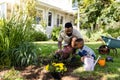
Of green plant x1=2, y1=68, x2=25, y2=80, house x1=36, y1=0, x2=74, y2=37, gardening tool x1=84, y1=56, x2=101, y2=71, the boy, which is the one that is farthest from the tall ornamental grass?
house x1=36, y1=0, x2=74, y2=37

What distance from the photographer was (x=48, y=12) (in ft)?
88.1

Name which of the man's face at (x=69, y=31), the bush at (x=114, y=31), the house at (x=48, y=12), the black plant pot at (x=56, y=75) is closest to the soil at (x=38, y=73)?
the black plant pot at (x=56, y=75)

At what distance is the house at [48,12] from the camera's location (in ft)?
74.1

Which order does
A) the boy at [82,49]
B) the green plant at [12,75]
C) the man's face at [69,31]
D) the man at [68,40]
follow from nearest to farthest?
the green plant at [12,75]
the boy at [82,49]
the man at [68,40]
the man's face at [69,31]

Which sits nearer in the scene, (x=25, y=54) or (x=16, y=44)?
(x=25, y=54)

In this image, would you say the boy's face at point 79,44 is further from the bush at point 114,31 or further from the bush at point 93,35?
the bush at point 114,31

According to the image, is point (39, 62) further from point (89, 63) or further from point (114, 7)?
point (114, 7)

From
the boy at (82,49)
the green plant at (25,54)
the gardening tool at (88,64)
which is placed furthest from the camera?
the boy at (82,49)

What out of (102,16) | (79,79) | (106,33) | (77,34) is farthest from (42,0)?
(79,79)

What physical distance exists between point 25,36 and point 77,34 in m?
1.75

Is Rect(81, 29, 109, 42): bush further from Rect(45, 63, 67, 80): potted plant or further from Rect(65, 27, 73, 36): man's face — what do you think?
Rect(45, 63, 67, 80): potted plant

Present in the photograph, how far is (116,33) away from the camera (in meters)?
25.1

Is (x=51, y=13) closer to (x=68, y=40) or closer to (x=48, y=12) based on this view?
(x=48, y=12)

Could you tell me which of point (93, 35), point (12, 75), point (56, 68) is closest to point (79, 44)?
point (56, 68)
